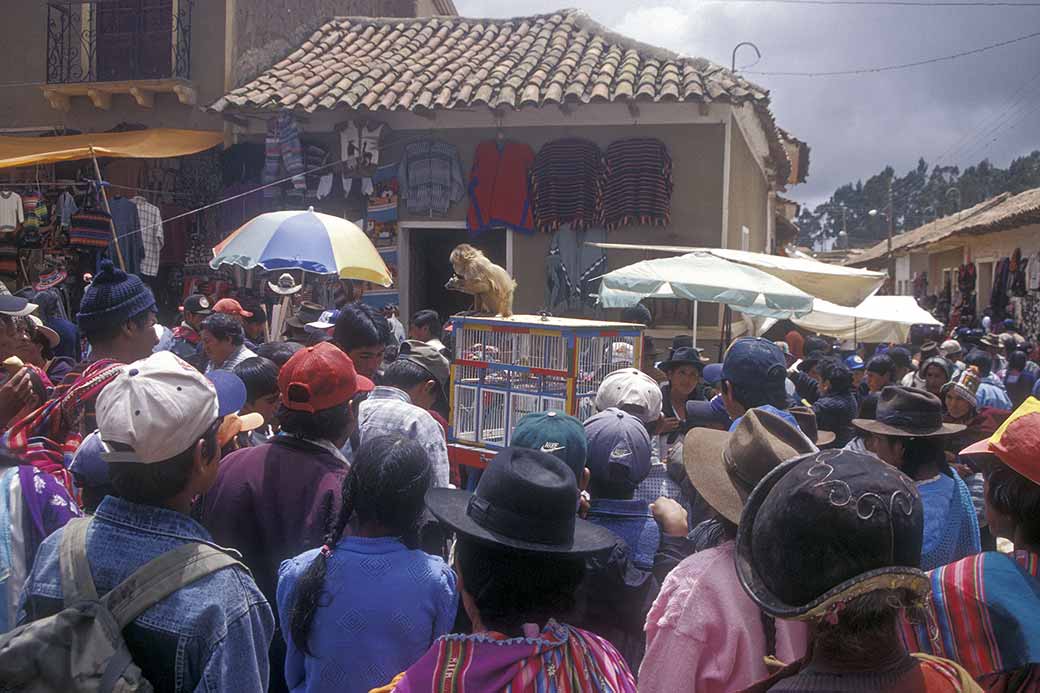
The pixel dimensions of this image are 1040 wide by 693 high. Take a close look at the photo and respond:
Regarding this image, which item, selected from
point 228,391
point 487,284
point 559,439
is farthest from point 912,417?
point 487,284

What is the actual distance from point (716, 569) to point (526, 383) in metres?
4.01

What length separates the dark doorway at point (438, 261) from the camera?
36.0 ft

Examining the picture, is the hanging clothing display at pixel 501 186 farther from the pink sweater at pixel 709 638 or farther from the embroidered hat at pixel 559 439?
the pink sweater at pixel 709 638

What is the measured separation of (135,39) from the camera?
11.6 metres

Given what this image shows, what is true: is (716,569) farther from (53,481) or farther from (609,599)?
(53,481)

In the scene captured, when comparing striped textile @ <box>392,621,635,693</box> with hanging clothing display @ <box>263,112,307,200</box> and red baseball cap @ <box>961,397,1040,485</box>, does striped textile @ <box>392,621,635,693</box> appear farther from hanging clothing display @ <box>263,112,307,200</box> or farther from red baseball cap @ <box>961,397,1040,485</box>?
hanging clothing display @ <box>263,112,307,200</box>

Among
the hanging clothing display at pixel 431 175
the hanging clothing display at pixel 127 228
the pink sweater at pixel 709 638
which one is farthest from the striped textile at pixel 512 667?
the hanging clothing display at pixel 127 228

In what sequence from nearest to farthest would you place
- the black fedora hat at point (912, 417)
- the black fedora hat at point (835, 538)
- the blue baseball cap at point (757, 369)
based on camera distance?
the black fedora hat at point (835, 538)
the black fedora hat at point (912, 417)
the blue baseball cap at point (757, 369)

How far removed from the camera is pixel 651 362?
8.98m

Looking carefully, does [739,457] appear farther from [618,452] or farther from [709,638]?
[618,452]

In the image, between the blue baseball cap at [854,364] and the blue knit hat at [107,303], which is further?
the blue baseball cap at [854,364]

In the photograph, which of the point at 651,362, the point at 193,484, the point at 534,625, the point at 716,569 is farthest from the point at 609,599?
the point at 651,362

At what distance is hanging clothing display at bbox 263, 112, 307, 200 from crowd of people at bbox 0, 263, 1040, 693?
7.37m

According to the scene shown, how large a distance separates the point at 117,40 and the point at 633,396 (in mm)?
10806
